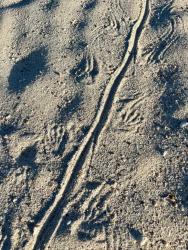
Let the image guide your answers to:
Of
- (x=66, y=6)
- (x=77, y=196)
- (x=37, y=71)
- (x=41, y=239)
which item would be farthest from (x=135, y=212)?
(x=66, y=6)

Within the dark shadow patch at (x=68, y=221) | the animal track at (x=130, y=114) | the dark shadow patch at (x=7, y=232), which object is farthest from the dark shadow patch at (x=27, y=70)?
the dark shadow patch at (x=68, y=221)

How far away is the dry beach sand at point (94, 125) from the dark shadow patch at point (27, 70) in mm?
25

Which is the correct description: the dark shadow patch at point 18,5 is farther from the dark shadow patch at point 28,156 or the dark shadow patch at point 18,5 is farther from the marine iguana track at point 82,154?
the dark shadow patch at point 28,156

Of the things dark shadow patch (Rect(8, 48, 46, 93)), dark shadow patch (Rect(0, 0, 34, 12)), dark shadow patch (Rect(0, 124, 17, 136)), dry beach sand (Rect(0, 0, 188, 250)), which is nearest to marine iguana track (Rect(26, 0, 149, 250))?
dry beach sand (Rect(0, 0, 188, 250))

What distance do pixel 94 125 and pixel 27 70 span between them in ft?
7.17

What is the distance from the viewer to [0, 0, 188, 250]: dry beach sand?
25.5 feet

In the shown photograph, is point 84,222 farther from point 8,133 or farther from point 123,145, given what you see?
point 8,133

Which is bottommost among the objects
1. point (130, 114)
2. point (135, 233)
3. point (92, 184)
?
point (135, 233)

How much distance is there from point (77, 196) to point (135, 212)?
1.10 metres

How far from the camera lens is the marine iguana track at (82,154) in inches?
308

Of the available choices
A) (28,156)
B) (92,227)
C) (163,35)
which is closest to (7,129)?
(28,156)

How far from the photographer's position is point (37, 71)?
9.79 metres

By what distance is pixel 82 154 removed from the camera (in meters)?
8.52

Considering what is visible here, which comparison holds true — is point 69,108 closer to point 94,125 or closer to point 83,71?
point 94,125
